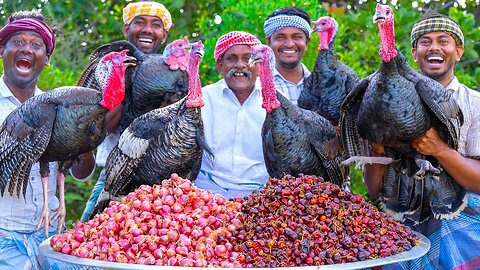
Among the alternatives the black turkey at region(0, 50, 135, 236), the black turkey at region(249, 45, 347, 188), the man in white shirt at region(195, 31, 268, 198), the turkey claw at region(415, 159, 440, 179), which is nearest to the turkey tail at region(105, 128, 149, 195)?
the black turkey at region(0, 50, 135, 236)

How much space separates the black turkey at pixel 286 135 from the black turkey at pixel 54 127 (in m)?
0.85

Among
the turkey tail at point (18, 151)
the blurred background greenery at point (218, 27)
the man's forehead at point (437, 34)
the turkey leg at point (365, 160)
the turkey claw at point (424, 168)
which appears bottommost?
the turkey claw at point (424, 168)

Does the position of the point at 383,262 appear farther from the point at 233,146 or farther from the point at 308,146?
the point at 233,146

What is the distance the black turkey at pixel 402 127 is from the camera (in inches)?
143

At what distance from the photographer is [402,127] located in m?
3.67

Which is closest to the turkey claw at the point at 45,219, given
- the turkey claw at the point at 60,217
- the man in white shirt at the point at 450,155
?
the turkey claw at the point at 60,217

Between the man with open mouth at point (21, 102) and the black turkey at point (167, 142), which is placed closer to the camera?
the black turkey at point (167, 142)

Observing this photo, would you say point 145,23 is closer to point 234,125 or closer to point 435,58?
point 234,125

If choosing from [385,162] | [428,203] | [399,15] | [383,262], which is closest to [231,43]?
[385,162]

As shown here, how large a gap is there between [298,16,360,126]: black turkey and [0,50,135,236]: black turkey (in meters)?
1.36

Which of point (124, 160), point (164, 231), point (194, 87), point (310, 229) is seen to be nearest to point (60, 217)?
point (124, 160)

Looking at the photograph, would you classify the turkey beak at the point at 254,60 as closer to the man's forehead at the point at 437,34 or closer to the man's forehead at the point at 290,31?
the man's forehead at the point at 290,31

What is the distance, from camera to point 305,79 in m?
4.77

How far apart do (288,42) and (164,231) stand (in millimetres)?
2144
